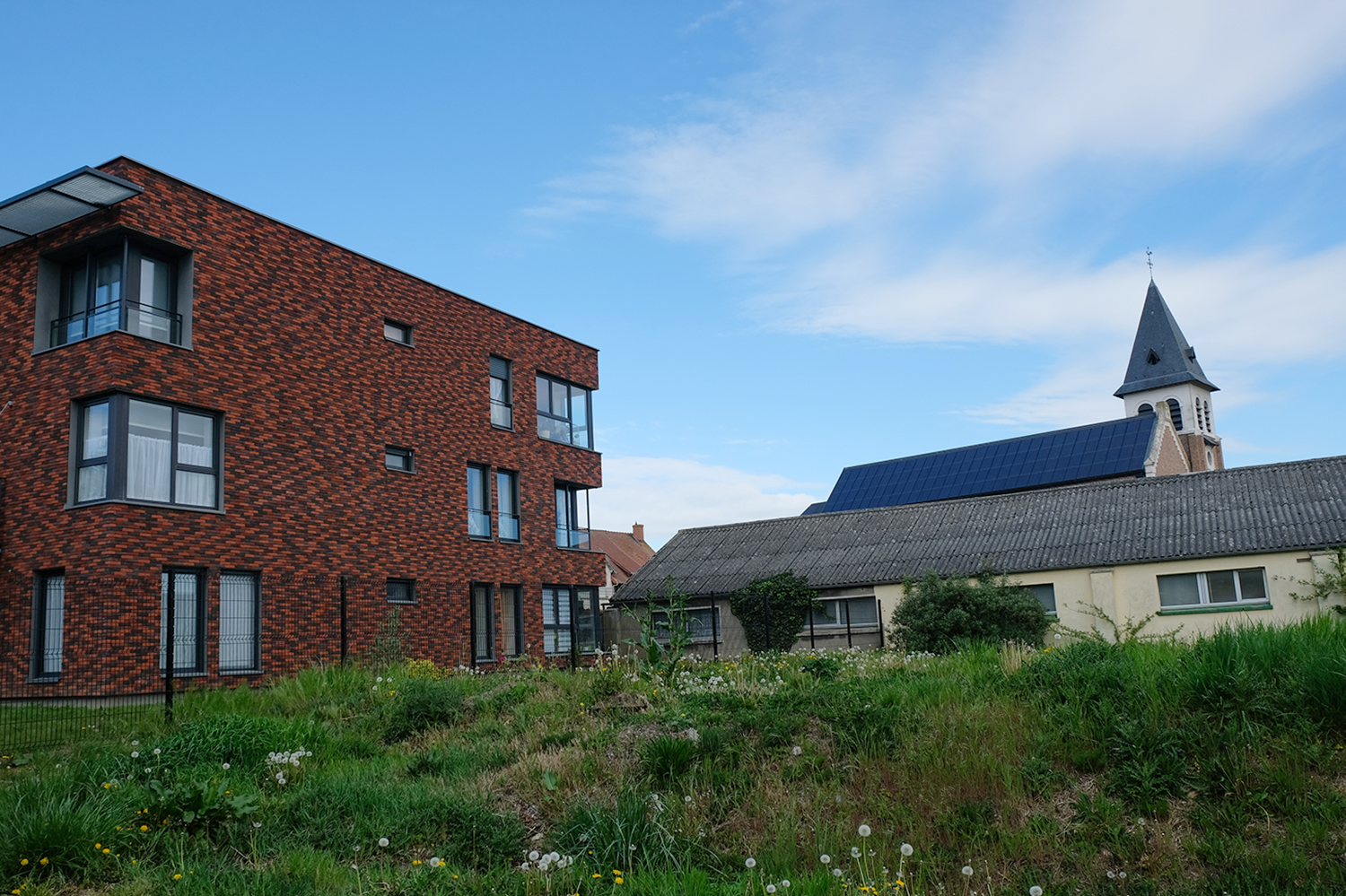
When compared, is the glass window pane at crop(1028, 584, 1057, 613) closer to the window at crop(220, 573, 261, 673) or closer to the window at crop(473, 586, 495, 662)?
the window at crop(473, 586, 495, 662)

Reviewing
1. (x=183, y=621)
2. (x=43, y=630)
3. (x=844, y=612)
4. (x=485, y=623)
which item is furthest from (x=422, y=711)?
(x=844, y=612)

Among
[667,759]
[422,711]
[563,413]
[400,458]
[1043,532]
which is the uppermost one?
[563,413]

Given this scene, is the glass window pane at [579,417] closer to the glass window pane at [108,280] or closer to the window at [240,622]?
the window at [240,622]

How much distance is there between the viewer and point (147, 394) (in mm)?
17516

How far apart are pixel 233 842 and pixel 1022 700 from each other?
6.08 m

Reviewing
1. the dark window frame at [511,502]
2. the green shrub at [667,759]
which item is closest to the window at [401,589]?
the dark window frame at [511,502]

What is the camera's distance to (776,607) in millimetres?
27516

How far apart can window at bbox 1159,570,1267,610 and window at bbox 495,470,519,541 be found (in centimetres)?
1529

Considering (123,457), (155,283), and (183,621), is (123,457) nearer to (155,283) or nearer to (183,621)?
(183,621)

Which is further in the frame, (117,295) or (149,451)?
(117,295)

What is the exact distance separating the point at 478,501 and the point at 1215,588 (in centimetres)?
1690

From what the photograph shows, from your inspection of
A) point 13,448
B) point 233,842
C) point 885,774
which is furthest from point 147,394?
point 885,774

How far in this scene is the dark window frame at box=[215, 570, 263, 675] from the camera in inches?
699

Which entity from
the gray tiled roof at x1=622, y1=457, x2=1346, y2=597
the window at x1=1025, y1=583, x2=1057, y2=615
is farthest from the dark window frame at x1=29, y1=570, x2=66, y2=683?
the window at x1=1025, y1=583, x2=1057, y2=615
